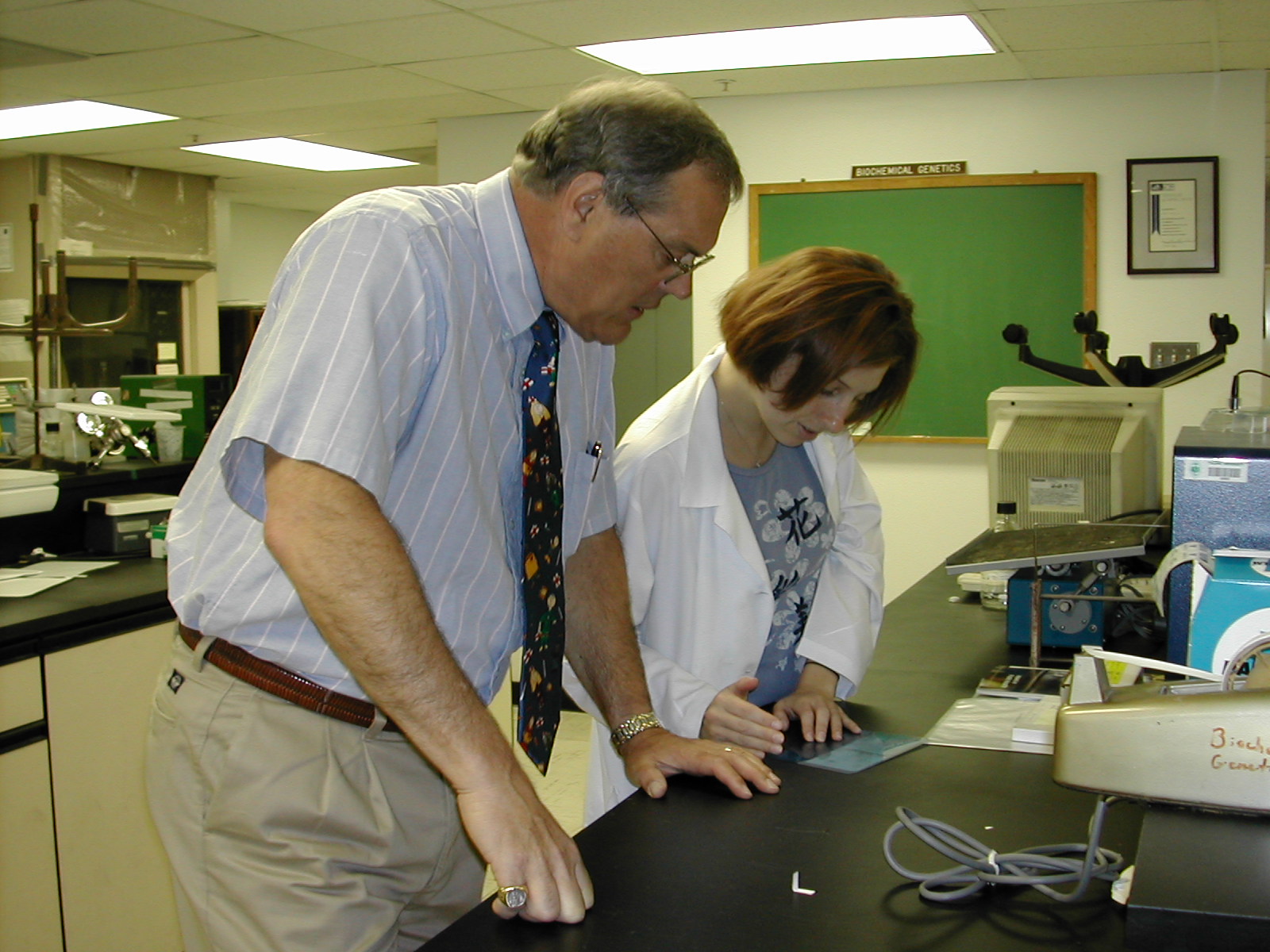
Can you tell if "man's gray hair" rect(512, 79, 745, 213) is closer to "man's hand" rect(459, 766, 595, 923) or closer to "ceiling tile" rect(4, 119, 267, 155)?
"man's hand" rect(459, 766, 595, 923)

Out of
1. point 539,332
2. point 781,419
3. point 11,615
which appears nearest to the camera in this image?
point 539,332

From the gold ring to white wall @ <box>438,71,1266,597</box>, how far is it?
418cm

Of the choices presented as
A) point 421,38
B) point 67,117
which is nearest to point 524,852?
point 421,38

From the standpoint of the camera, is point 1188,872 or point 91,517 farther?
point 91,517

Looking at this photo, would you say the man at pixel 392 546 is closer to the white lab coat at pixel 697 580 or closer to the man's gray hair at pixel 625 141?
the man's gray hair at pixel 625 141

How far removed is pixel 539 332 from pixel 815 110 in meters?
4.09

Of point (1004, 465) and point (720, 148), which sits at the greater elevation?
point (720, 148)

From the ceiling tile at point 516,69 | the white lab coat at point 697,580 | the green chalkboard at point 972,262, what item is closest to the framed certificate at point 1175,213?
the green chalkboard at point 972,262

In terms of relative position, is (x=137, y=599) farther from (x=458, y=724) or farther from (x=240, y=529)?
(x=458, y=724)

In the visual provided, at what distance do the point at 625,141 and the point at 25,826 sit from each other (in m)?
2.03

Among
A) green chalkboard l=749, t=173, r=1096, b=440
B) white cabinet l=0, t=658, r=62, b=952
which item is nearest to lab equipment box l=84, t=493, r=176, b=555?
white cabinet l=0, t=658, r=62, b=952

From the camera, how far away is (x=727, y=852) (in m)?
1.14

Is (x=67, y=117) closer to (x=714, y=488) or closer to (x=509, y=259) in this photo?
(x=714, y=488)

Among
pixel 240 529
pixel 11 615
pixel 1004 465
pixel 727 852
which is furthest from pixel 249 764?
pixel 1004 465
